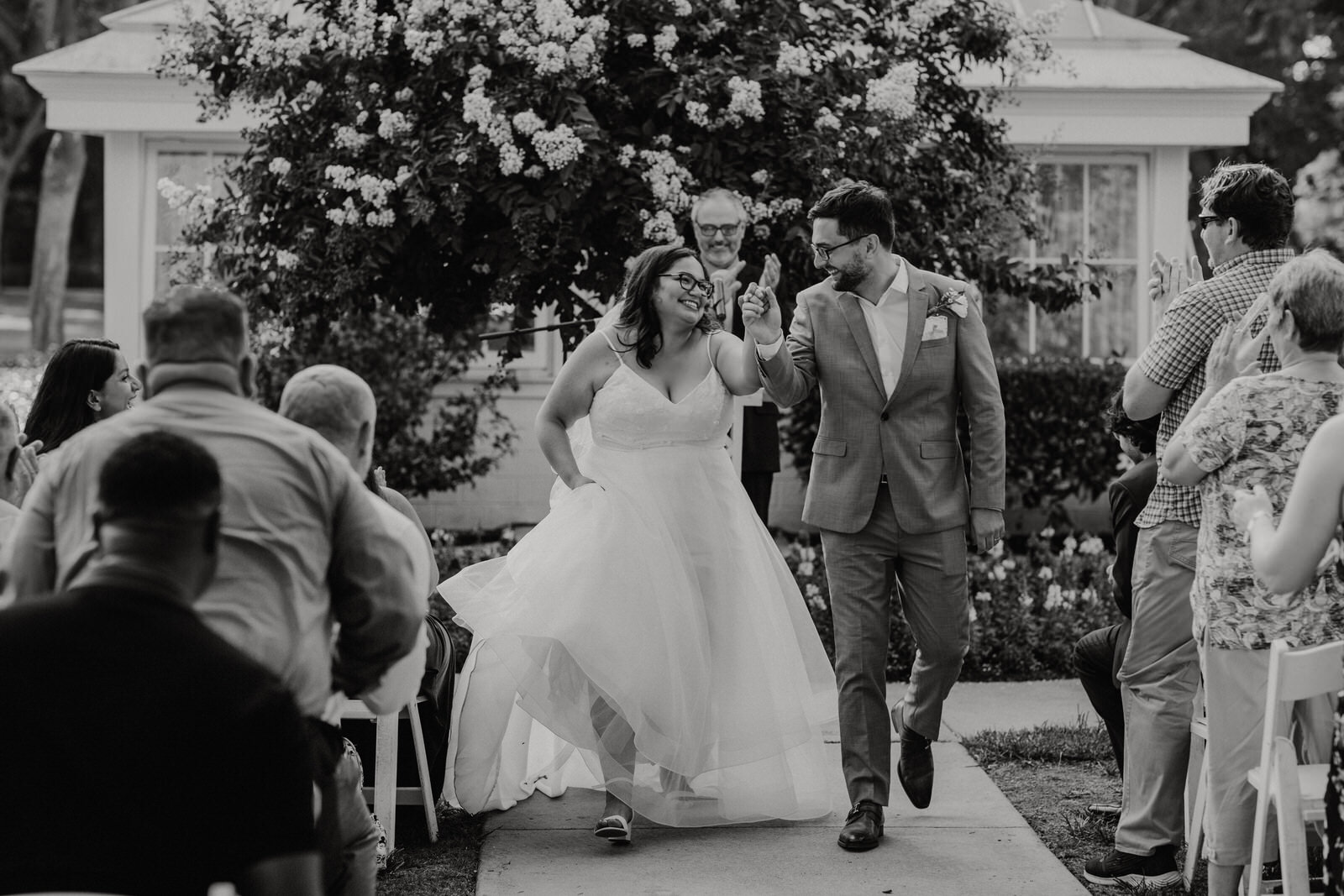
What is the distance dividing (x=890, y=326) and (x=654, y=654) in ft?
4.55

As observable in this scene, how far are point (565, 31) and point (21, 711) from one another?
4956mm

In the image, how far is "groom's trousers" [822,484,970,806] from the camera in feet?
16.8

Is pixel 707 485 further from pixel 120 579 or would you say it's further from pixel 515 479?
pixel 515 479

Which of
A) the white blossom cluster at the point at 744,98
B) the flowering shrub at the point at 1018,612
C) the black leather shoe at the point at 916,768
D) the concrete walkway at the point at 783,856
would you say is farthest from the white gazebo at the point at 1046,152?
the black leather shoe at the point at 916,768

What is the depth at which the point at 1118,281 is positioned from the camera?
11.5 meters

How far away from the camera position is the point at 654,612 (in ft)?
16.9

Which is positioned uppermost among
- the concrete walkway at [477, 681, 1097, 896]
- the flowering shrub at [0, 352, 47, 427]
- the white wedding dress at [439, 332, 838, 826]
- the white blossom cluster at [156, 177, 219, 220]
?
the white blossom cluster at [156, 177, 219, 220]

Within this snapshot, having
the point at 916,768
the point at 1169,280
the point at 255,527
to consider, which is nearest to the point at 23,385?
the point at 916,768

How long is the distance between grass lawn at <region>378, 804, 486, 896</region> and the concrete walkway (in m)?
0.06

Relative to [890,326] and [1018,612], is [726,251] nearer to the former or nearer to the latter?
[890,326]

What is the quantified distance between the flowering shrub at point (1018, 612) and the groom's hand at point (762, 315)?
8.64 feet

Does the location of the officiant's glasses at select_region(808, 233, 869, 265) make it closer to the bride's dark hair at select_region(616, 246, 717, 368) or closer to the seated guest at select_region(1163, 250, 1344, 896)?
the bride's dark hair at select_region(616, 246, 717, 368)

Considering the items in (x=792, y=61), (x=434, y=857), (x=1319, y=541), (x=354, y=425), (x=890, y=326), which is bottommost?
(x=434, y=857)

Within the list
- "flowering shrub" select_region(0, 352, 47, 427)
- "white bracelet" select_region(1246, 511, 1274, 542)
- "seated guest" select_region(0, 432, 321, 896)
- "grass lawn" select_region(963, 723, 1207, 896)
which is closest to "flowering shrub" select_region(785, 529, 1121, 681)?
"grass lawn" select_region(963, 723, 1207, 896)
